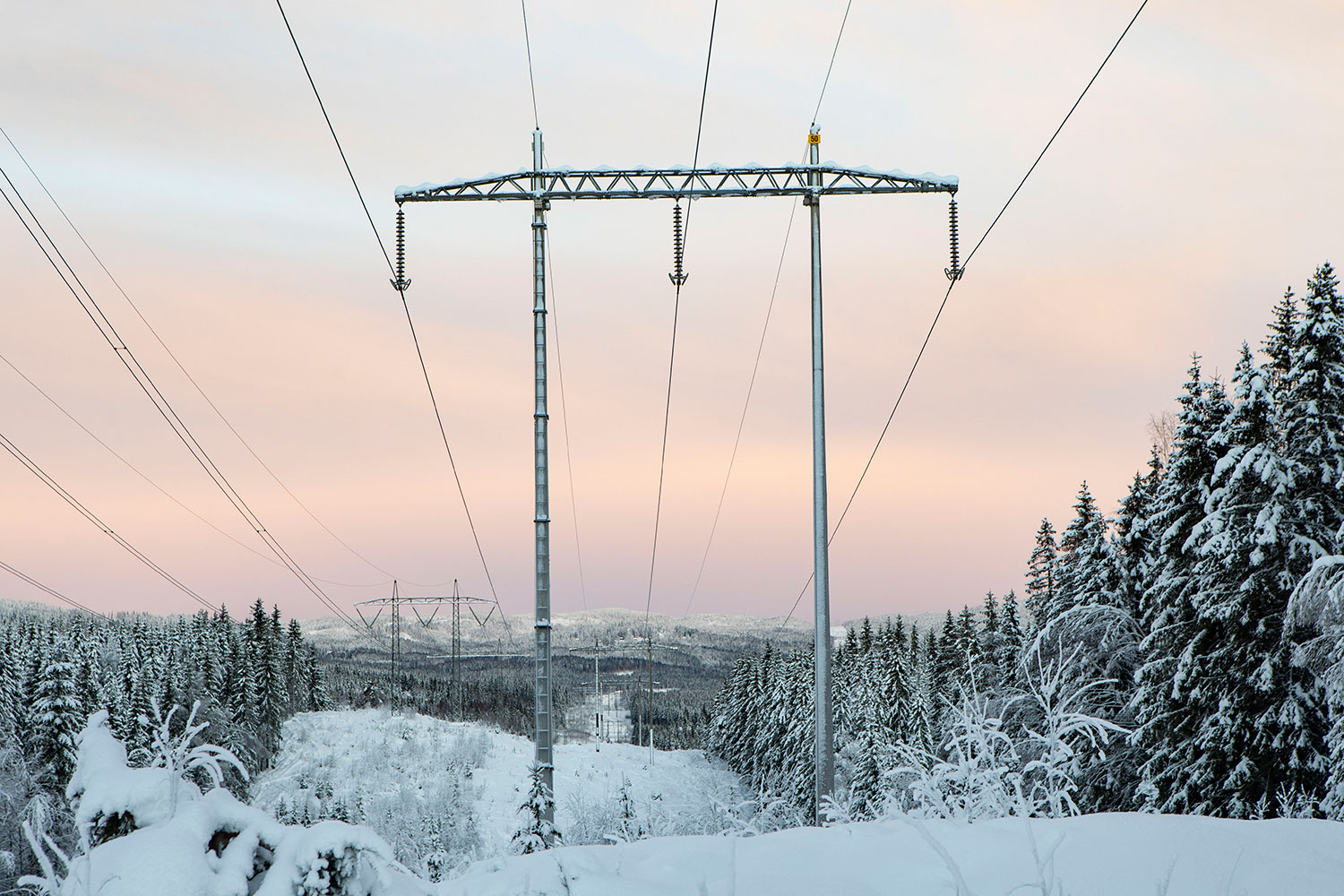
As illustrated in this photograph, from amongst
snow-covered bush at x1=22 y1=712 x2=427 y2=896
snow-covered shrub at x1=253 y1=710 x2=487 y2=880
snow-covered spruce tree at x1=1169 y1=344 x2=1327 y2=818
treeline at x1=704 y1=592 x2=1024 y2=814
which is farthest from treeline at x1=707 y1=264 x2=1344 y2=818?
snow-covered shrub at x1=253 y1=710 x2=487 y2=880

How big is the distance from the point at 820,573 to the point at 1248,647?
49.9 ft

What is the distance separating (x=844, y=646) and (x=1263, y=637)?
57.7 m

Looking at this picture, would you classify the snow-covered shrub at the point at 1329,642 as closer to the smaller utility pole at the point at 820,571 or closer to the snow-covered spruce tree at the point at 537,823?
the smaller utility pole at the point at 820,571

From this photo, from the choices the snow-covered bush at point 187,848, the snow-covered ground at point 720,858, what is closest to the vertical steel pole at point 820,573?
the snow-covered ground at point 720,858

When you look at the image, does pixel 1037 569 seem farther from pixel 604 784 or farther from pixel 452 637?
pixel 604 784

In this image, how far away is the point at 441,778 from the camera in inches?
3223

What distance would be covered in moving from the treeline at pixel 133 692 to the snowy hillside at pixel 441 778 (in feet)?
12.7

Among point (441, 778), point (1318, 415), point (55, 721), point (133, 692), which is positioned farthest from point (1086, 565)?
point (441, 778)

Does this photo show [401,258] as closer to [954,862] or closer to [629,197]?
[629,197]

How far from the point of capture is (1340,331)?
2117 cm

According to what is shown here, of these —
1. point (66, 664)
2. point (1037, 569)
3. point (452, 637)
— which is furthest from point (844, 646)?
point (66, 664)

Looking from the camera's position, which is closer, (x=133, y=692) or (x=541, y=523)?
(x=541, y=523)

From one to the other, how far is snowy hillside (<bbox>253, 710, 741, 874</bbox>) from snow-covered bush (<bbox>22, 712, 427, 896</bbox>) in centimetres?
4444

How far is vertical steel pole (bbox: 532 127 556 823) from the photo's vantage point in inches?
469
